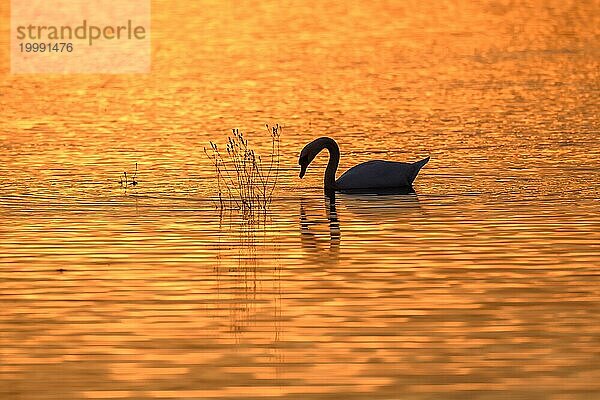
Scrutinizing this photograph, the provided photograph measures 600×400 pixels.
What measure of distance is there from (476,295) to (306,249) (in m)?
3.69

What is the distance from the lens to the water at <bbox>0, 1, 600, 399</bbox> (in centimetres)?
1411

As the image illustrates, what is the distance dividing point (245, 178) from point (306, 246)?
6202 millimetres

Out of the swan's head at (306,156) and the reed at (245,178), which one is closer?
the reed at (245,178)

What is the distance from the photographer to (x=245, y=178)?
26.7 metres

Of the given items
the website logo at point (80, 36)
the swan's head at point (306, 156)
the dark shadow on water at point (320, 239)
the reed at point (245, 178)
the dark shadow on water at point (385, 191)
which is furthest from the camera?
the website logo at point (80, 36)

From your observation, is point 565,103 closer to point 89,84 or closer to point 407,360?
point 89,84

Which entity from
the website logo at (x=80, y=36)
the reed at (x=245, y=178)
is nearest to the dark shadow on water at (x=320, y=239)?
the reed at (x=245, y=178)

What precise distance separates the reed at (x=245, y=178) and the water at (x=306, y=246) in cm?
34

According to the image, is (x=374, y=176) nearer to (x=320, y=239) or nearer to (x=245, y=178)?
(x=245, y=178)

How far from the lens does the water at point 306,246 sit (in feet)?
46.3

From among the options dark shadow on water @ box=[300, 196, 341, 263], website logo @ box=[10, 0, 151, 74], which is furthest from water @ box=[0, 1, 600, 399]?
website logo @ box=[10, 0, 151, 74]

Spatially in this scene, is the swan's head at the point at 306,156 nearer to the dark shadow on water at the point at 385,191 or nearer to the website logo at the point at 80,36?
the dark shadow on water at the point at 385,191

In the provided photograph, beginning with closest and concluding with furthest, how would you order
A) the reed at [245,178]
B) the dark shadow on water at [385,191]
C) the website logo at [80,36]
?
the reed at [245,178]
the dark shadow on water at [385,191]
the website logo at [80,36]

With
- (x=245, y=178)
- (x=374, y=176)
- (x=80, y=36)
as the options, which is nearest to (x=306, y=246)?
(x=374, y=176)
